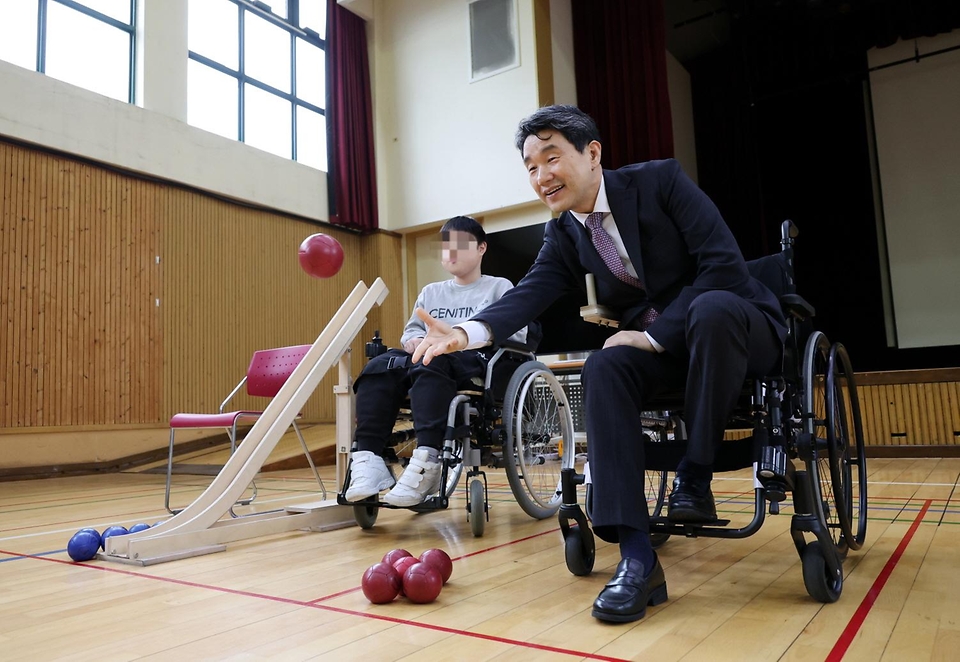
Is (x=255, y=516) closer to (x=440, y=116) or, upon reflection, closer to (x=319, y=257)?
(x=319, y=257)

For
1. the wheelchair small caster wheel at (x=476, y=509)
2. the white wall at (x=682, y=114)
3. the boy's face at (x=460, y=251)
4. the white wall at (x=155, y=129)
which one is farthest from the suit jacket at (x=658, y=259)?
the white wall at (x=682, y=114)

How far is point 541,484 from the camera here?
2764mm

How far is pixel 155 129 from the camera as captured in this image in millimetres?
5727

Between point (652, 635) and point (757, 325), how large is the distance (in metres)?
0.59

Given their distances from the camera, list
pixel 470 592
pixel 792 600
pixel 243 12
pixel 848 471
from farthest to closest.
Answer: pixel 243 12 → pixel 848 471 → pixel 470 592 → pixel 792 600

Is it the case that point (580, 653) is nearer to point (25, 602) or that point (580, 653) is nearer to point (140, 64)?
point (25, 602)

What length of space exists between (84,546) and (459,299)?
53.4 inches

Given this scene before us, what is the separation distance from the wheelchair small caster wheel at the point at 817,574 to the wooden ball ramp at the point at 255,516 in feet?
4.64

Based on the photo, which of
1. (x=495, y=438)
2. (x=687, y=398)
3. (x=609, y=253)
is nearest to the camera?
(x=687, y=398)

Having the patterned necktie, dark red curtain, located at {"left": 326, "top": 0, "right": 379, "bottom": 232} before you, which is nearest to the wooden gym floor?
the patterned necktie

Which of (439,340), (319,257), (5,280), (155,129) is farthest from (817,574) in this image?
(155,129)

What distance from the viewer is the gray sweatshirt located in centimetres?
245

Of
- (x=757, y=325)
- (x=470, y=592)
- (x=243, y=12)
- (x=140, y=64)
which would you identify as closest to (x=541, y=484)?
(x=470, y=592)

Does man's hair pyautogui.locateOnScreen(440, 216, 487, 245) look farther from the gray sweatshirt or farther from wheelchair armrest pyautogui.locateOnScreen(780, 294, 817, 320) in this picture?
wheelchair armrest pyautogui.locateOnScreen(780, 294, 817, 320)
